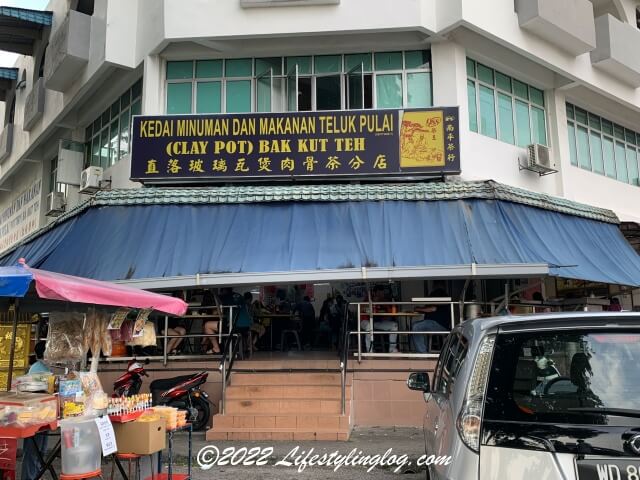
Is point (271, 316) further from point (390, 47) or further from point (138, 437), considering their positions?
point (138, 437)

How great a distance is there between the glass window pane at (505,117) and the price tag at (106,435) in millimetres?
11070

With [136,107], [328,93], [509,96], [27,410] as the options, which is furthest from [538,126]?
[27,410]

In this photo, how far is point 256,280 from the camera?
357 inches

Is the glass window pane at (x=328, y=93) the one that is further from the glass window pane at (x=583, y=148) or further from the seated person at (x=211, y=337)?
the glass window pane at (x=583, y=148)

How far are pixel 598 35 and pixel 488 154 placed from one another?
543 cm

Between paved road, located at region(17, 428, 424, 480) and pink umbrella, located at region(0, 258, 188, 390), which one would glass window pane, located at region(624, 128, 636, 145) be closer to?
paved road, located at region(17, 428, 424, 480)

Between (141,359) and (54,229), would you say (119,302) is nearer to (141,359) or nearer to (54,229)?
(141,359)

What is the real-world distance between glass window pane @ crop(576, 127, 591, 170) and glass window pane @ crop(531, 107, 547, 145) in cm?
154

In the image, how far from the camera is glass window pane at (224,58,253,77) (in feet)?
42.3

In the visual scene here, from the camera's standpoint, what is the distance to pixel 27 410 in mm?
4598

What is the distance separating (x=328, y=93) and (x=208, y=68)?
9.59ft

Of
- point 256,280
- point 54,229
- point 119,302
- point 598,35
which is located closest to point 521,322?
point 119,302

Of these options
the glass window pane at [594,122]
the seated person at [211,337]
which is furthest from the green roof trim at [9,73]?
the glass window pane at [594,122]

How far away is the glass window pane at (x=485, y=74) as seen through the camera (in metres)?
13.0
